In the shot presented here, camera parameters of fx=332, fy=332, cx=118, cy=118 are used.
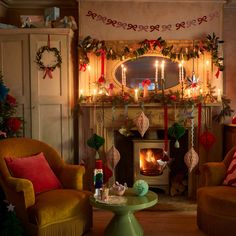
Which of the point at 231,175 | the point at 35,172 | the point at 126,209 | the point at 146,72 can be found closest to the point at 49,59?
the point at 146,72

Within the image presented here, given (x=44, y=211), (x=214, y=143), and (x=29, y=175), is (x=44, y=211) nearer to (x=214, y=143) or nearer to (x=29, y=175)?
(x=29, y=175)

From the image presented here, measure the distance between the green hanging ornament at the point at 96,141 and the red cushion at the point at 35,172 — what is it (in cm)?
79

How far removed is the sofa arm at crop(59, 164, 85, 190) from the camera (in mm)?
3290

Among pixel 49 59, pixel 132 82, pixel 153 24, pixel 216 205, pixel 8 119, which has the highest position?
pixel 153 24

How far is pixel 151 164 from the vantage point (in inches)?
173

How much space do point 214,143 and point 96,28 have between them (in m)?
2.09

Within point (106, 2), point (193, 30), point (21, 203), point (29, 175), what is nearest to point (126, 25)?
point (106, 2)

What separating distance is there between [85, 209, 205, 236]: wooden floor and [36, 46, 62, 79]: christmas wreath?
1809 mm

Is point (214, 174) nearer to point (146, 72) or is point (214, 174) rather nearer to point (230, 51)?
point (146, 72)

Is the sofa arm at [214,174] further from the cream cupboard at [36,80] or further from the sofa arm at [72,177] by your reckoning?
the cream cupboard at [36,80]

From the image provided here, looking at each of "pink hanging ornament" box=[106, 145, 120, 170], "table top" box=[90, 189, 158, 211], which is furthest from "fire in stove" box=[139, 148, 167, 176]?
"table top" box=[90, 189, 158, 211]

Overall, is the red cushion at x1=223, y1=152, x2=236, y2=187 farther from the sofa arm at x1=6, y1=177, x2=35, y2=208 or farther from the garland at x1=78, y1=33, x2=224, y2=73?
the sofa arm at x1=6, y1=177, x2=35, y2=208

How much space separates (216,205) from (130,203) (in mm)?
818

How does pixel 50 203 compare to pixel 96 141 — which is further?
pixel 96 141
